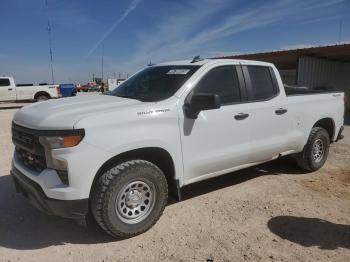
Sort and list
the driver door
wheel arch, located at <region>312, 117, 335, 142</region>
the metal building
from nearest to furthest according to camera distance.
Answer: the driver door < wheel arch, located at <region>312, 117, 335, 142</region> < the metal building

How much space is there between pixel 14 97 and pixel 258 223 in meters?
22.3

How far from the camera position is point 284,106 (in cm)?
536

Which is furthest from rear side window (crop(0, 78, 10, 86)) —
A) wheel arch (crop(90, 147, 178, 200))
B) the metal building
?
wheel arch (crop(90, 147, 178, 200))

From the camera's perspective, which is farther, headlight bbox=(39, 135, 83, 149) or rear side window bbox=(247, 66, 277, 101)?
rear side window bbox=(247, 66, 277, 101)

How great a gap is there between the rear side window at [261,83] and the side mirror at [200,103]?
3.76 feet

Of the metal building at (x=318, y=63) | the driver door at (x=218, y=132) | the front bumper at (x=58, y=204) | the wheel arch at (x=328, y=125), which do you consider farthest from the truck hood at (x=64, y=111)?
the metal building at (x=318, y=63)

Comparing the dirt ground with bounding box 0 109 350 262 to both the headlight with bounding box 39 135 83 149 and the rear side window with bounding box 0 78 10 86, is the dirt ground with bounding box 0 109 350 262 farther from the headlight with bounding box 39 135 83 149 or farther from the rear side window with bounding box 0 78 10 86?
the rear side window with bounding box 0 78 10 86

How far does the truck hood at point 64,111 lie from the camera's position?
340 cm

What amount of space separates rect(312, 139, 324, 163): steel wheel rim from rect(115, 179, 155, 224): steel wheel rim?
348cm

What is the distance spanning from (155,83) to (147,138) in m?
1.16

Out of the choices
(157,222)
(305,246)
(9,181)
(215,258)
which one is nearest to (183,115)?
(157,222)

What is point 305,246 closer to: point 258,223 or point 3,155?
point 258,223

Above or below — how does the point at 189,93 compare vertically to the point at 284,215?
above

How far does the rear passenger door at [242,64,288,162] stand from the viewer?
4922 millimetres
